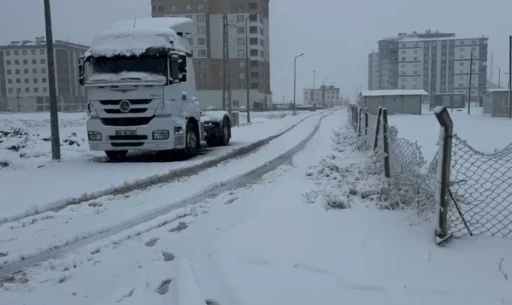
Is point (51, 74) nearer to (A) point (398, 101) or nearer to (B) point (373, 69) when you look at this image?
(A) point (398, 101)

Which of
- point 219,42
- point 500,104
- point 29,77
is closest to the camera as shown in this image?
point 500,104

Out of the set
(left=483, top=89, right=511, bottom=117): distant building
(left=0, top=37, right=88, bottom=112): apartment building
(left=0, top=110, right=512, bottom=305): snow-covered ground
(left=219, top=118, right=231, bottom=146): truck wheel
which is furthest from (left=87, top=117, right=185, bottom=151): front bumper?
(left=0, top=37, right=88, bottom=112): apartment building

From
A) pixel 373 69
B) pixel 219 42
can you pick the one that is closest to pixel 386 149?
pixel 219 42

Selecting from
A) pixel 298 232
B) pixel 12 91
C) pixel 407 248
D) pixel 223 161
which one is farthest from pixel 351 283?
pixel 12 91

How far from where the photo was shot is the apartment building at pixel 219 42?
104m

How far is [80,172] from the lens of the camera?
11.8 m

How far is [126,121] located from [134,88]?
0.96 meters

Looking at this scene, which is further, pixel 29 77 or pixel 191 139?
pixel 29 77

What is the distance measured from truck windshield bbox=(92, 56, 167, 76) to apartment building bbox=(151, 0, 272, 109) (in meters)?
89.8

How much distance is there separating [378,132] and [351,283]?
21.3ft

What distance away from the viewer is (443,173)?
15.8ft

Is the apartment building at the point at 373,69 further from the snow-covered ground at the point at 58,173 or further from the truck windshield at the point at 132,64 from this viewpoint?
the truck windshield at the point at 132,64

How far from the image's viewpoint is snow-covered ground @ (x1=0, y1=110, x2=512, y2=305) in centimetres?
408

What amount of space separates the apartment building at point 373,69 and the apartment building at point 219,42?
82.9m
